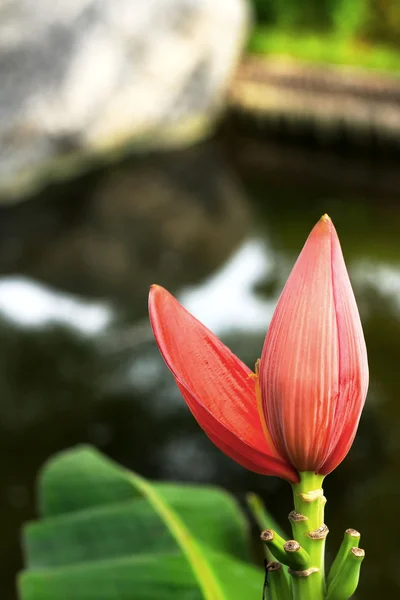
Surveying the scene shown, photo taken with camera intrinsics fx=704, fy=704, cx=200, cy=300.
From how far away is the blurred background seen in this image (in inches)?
81.3

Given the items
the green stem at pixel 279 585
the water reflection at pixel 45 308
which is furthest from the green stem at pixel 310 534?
the water reflection at pixel 45 308

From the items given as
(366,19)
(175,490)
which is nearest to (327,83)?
(366,19)

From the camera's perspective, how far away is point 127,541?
0.66 metres

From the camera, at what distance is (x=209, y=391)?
0.91 ft

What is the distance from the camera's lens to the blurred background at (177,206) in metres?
2.06

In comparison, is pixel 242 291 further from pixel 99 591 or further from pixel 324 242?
pixel 324 242

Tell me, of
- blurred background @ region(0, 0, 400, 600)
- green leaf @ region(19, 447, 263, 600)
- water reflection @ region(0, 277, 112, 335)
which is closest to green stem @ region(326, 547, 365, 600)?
green leaf @ region(19, 447, 263, 600)

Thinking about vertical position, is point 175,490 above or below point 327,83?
below

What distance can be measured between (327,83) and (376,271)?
2.31 meters

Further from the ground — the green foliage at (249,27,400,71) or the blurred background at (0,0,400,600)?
the green foliage at (249,27,400,71)

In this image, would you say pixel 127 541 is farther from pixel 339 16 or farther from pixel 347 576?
pixel 339 16

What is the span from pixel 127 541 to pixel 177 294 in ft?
7.88

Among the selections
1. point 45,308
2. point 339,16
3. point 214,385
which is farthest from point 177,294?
point 339,16

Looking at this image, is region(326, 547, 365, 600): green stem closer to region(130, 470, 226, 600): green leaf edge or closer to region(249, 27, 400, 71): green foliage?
region(130, 470, 226, 600): green leaf edge
